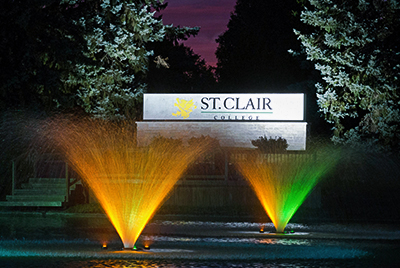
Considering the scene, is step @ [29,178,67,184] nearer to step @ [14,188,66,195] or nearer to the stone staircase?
the stone staircase

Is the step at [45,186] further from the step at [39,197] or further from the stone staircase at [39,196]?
the step at [39,197]

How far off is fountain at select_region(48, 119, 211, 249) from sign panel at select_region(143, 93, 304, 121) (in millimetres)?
→ 2509

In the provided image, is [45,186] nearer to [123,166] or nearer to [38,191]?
[38,191]

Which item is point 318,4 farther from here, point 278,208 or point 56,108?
point 278,208

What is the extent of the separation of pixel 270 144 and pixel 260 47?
1811 inches

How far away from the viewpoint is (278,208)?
19.3 meters

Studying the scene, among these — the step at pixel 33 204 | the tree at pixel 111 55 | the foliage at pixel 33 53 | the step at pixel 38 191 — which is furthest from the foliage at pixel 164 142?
the step at pixel 33 204

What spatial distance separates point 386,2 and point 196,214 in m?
19.1

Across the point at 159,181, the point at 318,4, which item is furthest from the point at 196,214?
the point at 318,4

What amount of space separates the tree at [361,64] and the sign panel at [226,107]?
195 centimetres

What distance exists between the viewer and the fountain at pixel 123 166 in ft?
52.3

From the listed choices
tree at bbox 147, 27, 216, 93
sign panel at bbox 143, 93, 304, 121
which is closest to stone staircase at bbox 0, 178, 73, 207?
sign panel at bbox 143, 93, 304, 121

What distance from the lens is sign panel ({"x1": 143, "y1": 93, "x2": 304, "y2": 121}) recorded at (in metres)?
37.8

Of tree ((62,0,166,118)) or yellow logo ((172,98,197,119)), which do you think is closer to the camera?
tree ((62,0,166,118))
